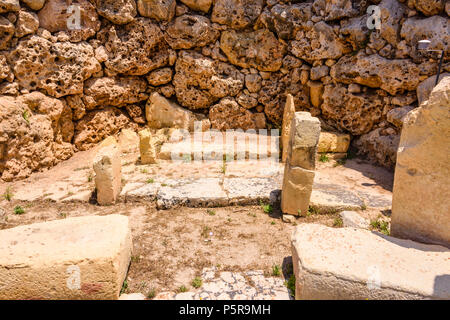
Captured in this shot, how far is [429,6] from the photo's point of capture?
581 cm

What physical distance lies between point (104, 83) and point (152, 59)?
1.32 metres

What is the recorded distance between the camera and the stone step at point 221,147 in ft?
22.2

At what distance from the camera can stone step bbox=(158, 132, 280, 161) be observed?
6.78m

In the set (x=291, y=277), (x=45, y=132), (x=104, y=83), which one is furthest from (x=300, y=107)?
(x=45, y=132)

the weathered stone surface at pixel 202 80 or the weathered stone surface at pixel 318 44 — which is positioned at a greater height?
the weathered stone surface at pixel 318 44

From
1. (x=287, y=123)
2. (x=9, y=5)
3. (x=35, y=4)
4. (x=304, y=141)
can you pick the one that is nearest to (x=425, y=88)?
(x=287, y=123)

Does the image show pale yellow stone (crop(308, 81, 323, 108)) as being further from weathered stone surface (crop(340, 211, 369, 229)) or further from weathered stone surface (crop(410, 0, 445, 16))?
weathered stone surface (crop(340, 211, 369, 229))

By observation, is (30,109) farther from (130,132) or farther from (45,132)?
(130,132)

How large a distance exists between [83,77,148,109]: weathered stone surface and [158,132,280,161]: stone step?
165 centimetres

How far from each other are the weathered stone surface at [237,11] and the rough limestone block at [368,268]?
6094 millimetres

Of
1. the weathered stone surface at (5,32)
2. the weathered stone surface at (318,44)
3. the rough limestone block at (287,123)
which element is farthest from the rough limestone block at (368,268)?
the weathered stone surface at (5,32)

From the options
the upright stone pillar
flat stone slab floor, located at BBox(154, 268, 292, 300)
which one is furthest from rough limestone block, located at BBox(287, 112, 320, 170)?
flat stone slab floor, located at BBox(154, 268, 292, 300)

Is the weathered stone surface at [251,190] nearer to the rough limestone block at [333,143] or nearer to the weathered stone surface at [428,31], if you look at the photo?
the rough limestone block at [333,143]

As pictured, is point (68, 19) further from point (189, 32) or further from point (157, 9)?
point (189, 32)
